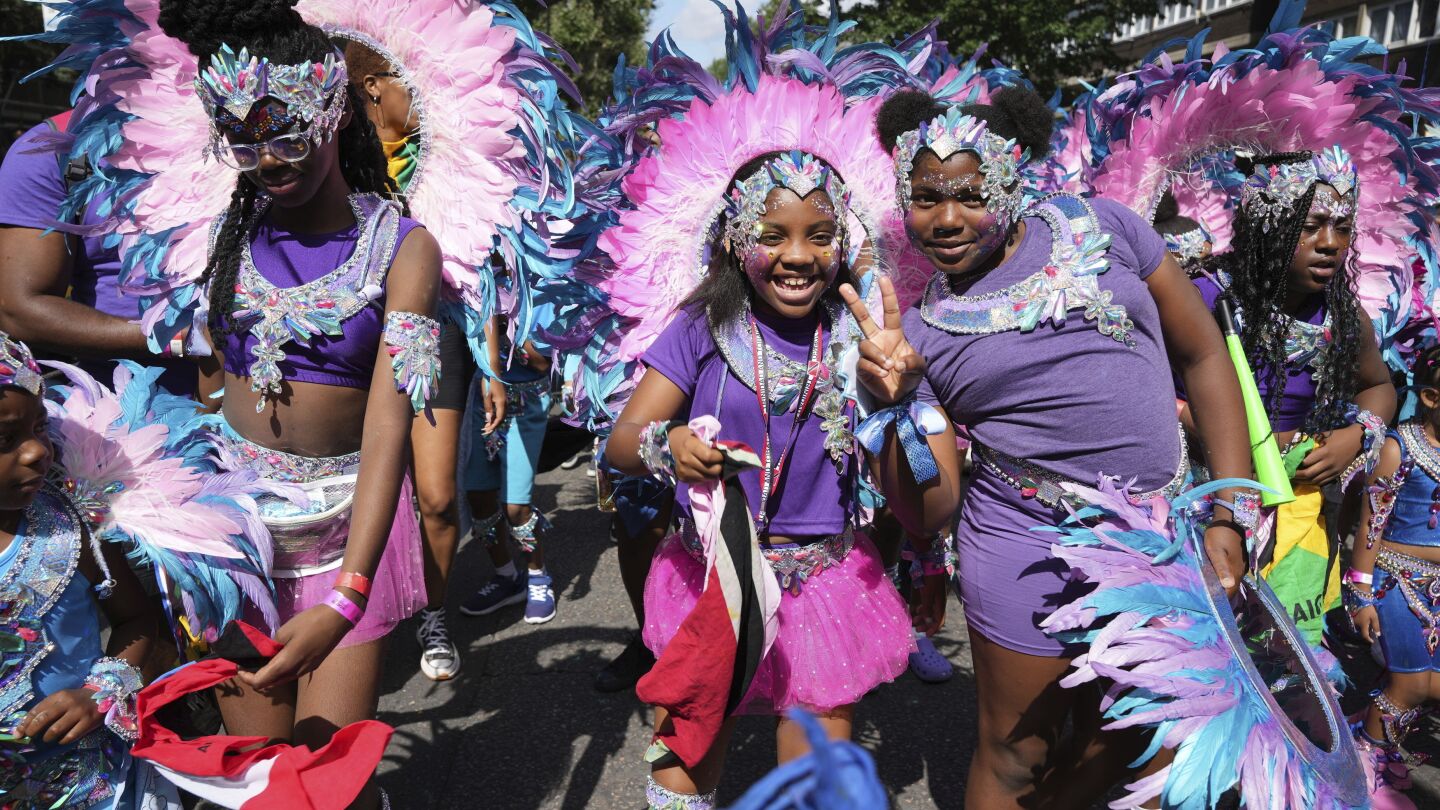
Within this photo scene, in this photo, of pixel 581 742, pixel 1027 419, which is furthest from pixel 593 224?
pixel 581 742

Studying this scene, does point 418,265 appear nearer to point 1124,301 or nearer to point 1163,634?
point 1124,301

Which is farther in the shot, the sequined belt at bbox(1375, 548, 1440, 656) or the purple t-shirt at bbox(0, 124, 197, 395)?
the sequined belt at bbox(1375, 548, 1440, 656)

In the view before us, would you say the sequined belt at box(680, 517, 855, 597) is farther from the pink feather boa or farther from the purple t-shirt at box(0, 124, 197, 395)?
the purple t-shirt at box(0, 124, 197, 395)

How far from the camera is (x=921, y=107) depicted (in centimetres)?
282

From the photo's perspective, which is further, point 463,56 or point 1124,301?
point 463,56

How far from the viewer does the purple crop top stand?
2299 millimetres

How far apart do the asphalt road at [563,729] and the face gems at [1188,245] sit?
1842 millimetres

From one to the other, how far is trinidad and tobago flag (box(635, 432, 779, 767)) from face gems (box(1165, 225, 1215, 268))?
2584mm

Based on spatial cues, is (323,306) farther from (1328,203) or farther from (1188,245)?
(1188,245)

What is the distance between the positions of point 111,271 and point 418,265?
1.32 metres

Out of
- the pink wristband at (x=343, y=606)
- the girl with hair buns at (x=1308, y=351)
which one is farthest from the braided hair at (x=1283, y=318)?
the pink wristband at (x=343, y=606)

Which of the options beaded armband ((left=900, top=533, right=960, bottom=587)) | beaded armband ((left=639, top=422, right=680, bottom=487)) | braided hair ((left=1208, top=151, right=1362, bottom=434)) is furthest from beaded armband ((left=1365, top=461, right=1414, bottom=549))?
beaded armband ((left=639, top=422, right=680, bottom=487))

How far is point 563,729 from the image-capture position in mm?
3748

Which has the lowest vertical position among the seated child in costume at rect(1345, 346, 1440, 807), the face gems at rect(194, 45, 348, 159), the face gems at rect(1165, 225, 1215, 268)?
the seated child in costume at rect(1345, 346, 1440, 807)
